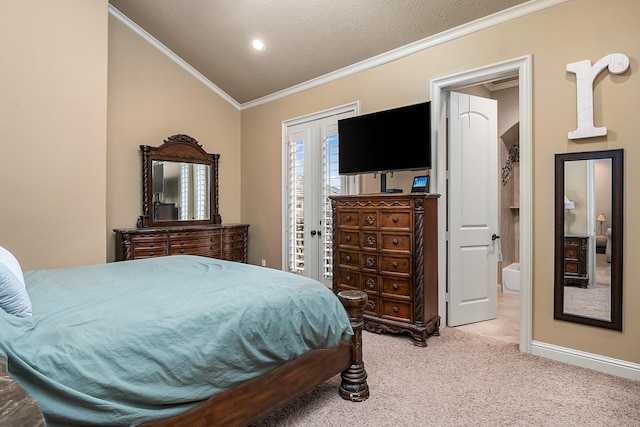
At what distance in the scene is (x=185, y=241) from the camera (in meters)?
4.85

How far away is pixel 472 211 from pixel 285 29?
2.79 m

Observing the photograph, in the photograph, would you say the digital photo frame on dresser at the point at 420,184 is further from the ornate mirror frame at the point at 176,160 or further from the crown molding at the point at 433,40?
the ornate mirror frame at the point at 176,160

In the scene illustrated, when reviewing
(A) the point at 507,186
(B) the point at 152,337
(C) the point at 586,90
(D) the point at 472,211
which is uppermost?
(C) the point at 586,90

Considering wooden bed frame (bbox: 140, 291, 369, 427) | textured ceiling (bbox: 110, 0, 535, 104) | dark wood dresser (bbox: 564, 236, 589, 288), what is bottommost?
wooden bed frame (bbox: 140, 291, 369, 427)

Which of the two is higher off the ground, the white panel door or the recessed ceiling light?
the recessed ceiling light

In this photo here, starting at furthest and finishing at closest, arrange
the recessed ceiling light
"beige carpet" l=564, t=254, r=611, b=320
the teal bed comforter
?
1. the recessed ceiling light
2. "beige carpet" l=564, t=254, r=611, b=320
3. the teal bed comforter

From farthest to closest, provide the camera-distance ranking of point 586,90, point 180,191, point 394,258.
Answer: point 180,191, point 394,258, point 586,90

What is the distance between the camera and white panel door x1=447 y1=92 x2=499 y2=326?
366 centimetres

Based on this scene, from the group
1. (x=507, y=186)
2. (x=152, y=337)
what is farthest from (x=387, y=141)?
(x=507, y=186)

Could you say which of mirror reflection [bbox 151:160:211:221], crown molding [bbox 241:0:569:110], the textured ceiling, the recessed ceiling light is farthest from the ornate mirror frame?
the recessed ceiling light

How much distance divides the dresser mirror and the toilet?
2.75 metres

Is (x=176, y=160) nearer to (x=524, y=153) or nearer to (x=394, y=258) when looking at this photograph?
(x=394, y=258)

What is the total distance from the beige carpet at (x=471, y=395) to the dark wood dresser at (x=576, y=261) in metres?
0.64

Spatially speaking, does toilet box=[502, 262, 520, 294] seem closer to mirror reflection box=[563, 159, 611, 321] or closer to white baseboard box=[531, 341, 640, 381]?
white baseboard box=[531, 341, 640, 381]
